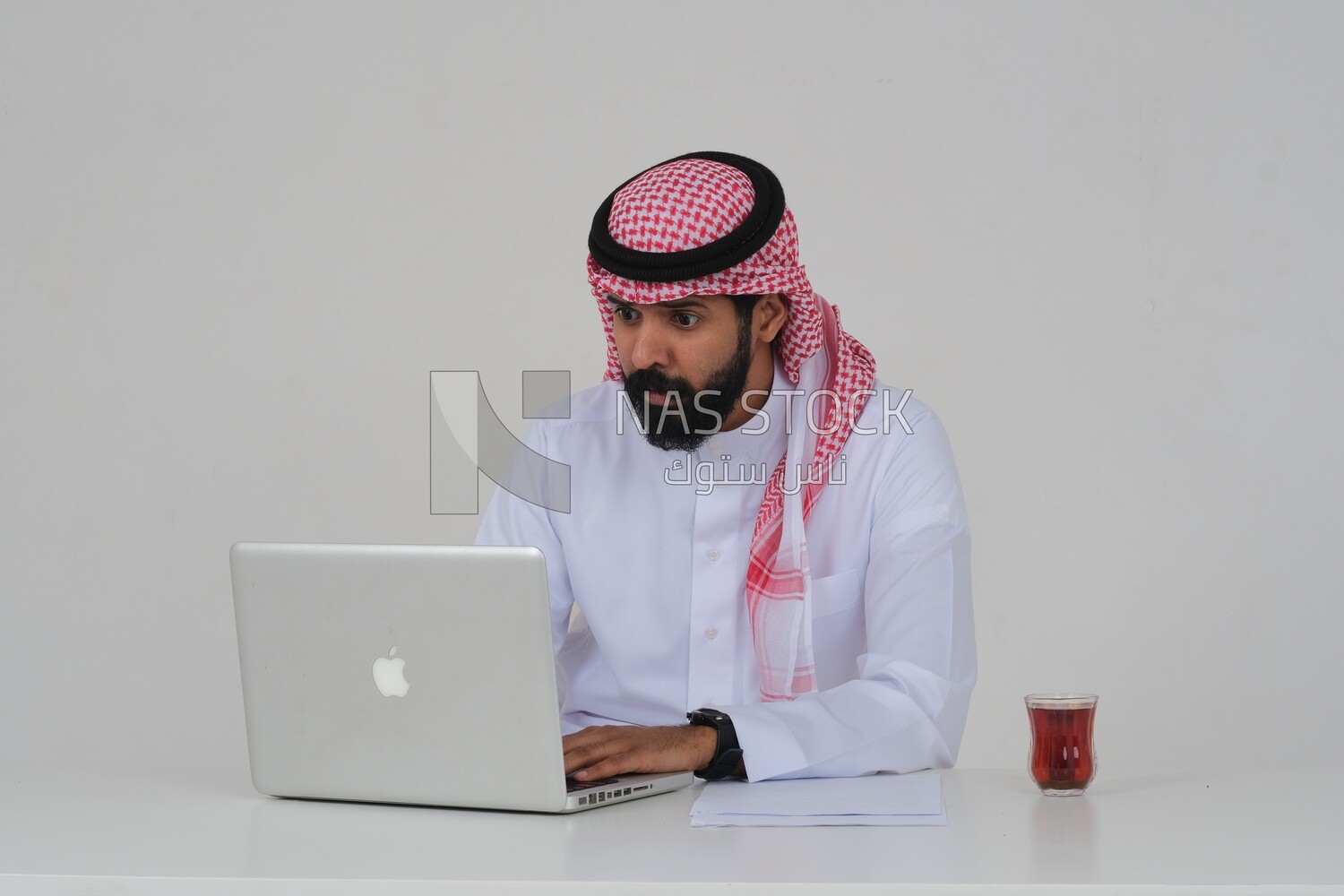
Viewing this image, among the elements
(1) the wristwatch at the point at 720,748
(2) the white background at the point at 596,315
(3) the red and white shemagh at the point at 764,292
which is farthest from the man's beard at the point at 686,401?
(2) the white background at the point at 596,315

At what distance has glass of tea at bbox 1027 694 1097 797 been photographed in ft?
5.32

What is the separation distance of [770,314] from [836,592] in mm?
473

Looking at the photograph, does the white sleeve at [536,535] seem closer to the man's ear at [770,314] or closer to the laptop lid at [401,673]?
A: the man's ear at [770,314]

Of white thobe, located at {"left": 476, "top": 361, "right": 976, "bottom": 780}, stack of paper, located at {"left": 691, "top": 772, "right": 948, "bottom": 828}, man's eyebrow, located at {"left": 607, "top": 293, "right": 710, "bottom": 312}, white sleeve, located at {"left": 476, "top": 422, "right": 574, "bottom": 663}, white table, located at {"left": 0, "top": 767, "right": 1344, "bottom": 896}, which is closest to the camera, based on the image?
white table, located at {"left": 0, "top": 767, "right": 1344, "bottom": 896}

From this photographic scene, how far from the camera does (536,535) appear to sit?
244cm

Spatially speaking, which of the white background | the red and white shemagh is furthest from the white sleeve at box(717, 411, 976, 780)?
the white background

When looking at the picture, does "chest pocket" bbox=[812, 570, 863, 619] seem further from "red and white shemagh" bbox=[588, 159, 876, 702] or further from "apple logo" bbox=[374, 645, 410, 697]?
"apple logo" bbox=[374, 645, 410, 697]

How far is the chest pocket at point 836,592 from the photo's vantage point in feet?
7.47

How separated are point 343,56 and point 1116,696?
272 cm

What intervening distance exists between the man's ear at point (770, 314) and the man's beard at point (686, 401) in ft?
0.11

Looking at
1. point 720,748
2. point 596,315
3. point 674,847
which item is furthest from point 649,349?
point 596,315

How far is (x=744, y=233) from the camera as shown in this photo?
218cm

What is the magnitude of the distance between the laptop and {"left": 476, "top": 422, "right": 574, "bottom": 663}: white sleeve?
2.74ft

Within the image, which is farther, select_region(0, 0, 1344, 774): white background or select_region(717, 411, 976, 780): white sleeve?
select_region(0, 0, 1344, 774): white background
